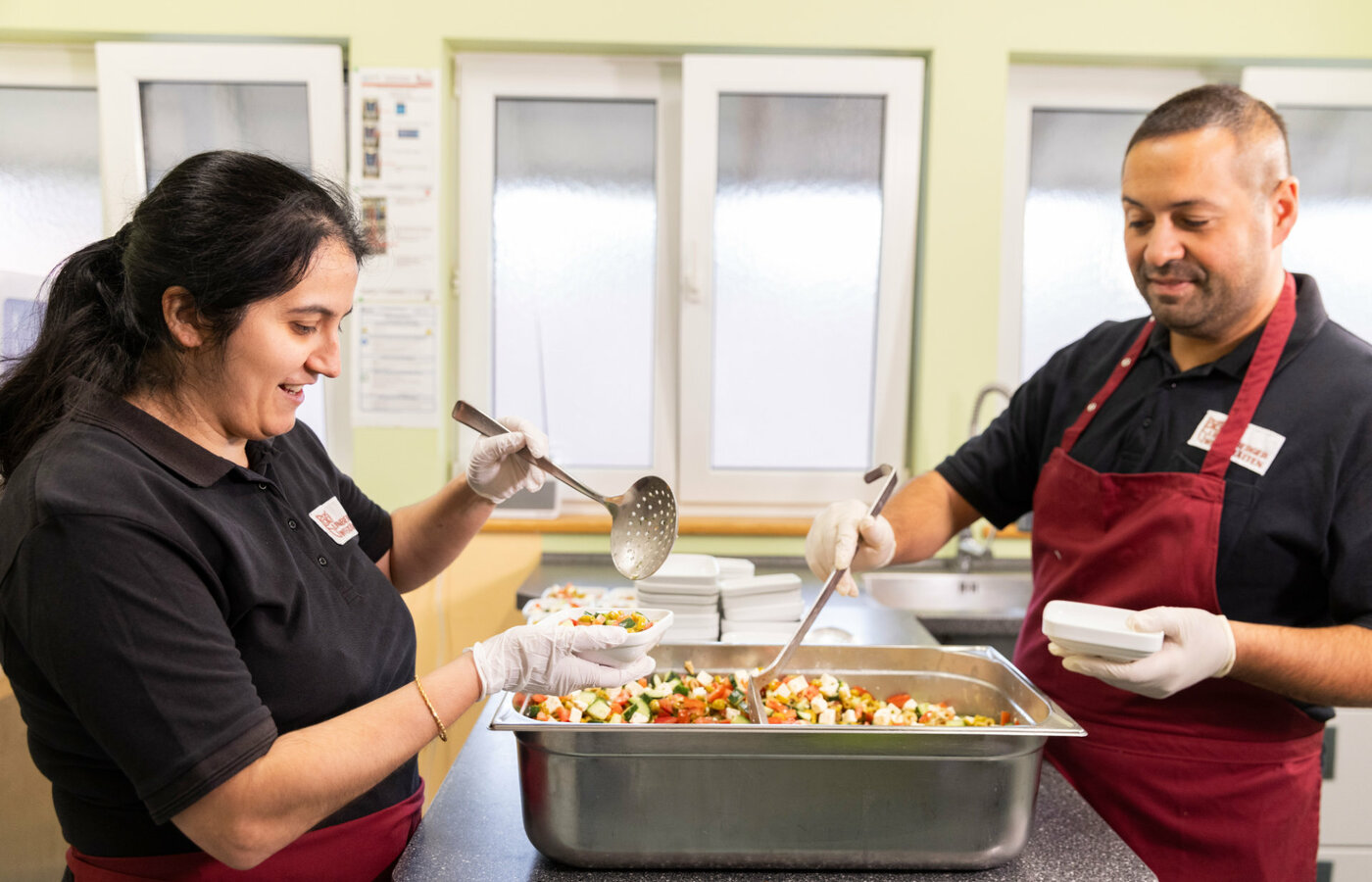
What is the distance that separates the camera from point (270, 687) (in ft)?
3.77

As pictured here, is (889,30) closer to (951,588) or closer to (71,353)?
(951,588)

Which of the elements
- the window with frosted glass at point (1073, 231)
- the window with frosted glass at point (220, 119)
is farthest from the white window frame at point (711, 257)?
the window with frosted glass at point (220, 119)

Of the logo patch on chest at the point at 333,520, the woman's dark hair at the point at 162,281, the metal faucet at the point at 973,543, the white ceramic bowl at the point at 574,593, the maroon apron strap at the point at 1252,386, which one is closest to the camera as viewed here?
the woman's dark hair at the point at 162,281

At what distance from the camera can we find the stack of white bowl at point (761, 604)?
2.25 metres

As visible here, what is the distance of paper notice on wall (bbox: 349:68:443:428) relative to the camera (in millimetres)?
2955

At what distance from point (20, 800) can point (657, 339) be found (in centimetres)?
213

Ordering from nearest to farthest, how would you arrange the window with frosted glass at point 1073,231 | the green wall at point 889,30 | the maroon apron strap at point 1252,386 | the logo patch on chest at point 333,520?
the logo patch on chest at point 333,520
the maroon apron strap at point 1252,386
the green wall at point 889,30
the window with frosted glass at point 1073,231

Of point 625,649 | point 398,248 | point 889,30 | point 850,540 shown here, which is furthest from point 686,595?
point 889,30

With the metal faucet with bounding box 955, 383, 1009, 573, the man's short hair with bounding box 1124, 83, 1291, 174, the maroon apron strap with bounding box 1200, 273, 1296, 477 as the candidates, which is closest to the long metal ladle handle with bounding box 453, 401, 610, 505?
the maroon apron strap with bounding box 1200, 273, 1296, 477

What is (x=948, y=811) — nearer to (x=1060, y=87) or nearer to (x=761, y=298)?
(x=761, y=298)

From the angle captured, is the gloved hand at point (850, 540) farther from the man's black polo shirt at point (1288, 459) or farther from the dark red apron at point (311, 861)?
the dark red apron at point (311, 861)

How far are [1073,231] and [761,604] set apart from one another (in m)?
1.83

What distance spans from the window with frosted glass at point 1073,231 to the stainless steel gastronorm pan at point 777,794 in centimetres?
231

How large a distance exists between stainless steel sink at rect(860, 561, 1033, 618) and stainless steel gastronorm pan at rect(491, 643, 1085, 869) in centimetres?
180
